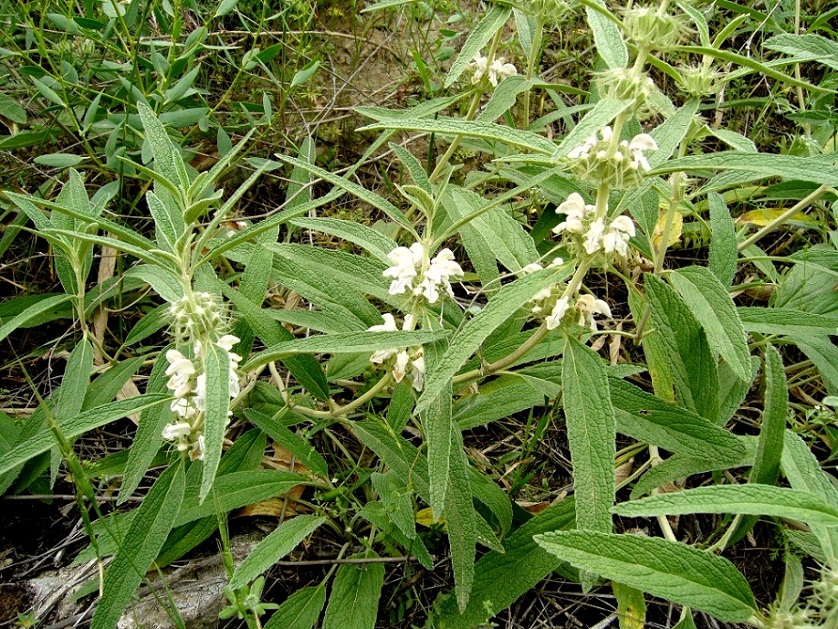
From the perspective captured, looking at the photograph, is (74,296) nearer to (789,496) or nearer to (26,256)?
(26,256)

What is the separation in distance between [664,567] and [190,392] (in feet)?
3.37

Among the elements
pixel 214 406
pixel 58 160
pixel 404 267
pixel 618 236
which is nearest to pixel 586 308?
pixel 618 236

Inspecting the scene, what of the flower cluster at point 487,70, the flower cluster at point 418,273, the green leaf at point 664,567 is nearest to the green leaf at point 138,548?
the flower cluster at point 418,273

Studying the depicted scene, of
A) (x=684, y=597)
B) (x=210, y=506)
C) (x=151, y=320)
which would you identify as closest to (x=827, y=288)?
(x=684, y=597)

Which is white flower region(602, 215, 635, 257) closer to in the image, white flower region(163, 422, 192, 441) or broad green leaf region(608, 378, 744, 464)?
broad green leaf region(608, 378, 744, 464)

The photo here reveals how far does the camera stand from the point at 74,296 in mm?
1991

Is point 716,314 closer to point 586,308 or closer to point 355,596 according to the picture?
point 586,308

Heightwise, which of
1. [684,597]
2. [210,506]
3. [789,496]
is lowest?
[210,506]

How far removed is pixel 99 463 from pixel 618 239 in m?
1.44

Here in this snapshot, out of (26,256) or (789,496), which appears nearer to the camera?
(789,496)

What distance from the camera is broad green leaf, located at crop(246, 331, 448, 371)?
135cm

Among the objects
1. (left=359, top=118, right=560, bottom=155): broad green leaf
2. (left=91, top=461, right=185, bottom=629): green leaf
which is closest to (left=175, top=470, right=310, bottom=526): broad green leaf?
(left=91, top=461, right=185, bottom=629): green leaf

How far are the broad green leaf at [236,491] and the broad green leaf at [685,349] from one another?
3.36 ft

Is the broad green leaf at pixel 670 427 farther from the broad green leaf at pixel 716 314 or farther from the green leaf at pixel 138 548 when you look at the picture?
the green leaf at pixel 138 548
